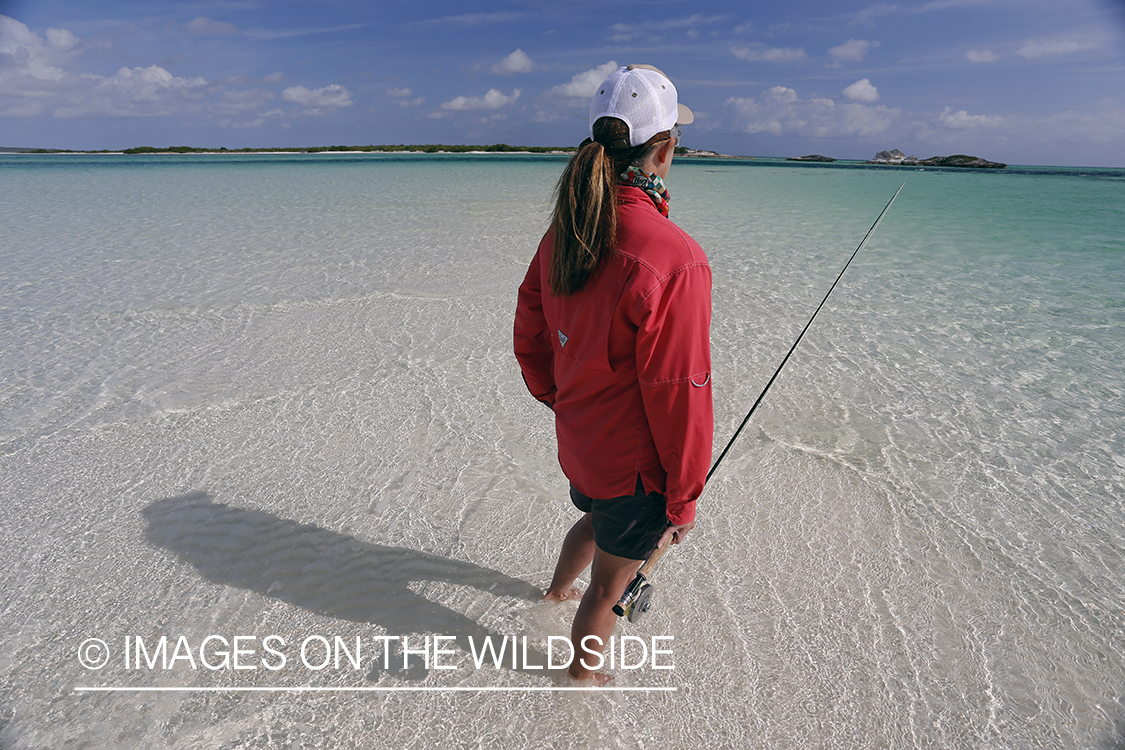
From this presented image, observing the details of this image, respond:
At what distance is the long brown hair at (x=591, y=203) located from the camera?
49.8 inches

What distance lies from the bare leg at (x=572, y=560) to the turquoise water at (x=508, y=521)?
0.09 metres

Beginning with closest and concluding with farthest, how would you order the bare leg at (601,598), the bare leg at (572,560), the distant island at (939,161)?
1. the bare leg at (601,598)
2. the bare leg at (572,560)
3. the distant island at (939,161)

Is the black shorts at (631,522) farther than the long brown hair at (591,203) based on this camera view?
Yes

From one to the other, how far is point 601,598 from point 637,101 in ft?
4.35

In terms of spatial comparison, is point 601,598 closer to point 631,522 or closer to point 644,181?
point 631,522

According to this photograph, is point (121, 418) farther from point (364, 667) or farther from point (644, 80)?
point (644, 80)

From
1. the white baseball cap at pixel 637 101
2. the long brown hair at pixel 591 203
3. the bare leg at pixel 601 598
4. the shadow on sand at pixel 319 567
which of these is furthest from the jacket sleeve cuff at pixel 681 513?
the shadow on sand at pixel 319 567

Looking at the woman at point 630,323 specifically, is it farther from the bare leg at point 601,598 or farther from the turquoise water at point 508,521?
the turquoise water at point 508,521

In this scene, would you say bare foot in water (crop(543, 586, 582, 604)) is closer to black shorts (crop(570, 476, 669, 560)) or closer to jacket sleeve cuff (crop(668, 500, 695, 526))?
black shorts (crop(570, 476, 669, 560))

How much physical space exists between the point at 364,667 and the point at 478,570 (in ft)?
1.87

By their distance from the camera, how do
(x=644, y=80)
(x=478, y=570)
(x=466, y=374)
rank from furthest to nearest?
(x=466, y=374), (x=478, y=570), (x=644, y=80)

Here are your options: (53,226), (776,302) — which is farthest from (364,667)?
(53,226)

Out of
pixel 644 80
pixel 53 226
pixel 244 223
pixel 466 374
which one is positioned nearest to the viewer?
pixel 644 80

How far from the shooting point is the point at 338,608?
2.14 m
